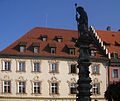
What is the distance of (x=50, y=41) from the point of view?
167 feet

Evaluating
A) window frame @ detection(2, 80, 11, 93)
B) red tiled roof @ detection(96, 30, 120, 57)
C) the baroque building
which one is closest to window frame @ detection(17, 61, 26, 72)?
the baroque building

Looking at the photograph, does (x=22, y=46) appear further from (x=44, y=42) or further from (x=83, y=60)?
(x=83, y=60)

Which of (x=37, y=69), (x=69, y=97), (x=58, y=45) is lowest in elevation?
(x=69, y=97)

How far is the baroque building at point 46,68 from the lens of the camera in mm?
47094

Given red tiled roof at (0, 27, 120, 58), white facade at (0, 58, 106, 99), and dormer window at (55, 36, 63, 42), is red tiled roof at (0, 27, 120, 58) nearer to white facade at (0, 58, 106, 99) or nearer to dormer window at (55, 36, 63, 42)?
dormer window at (55, 36, 63, 42)

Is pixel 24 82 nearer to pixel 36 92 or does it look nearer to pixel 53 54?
pixel 36 92

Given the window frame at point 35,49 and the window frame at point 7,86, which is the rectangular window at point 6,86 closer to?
the window frame at point 7,86

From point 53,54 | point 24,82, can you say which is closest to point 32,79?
point 24,82

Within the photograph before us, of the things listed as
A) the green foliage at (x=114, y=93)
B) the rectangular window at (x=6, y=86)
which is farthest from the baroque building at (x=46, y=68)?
the green foliage at (x=114, y=93)

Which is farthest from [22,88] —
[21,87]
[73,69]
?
[73,69]

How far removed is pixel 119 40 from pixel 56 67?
39.8ft

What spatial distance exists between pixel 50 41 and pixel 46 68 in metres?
4.03

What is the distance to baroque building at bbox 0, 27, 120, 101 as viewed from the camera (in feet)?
155

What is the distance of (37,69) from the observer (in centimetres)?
4834
